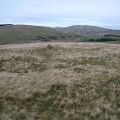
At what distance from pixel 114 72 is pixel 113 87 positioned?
4.95 m

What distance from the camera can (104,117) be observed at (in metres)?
13.0

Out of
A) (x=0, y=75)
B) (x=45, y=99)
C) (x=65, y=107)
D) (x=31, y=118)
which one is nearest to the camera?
(x=31, y=118)

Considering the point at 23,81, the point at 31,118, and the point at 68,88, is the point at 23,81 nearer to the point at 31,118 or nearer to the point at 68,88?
the point at 68,88

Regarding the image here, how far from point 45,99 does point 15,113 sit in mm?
2563

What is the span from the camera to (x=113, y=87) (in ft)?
58.4

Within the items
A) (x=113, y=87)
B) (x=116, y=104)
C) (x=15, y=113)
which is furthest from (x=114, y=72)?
(x=15, y=113)

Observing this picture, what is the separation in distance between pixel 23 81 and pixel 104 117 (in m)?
8.39

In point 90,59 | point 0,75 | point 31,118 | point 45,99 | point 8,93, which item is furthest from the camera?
point 90,59

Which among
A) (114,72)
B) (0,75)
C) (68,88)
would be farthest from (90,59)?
(68,88)

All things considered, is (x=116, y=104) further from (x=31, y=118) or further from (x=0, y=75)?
(x=0, y=75)

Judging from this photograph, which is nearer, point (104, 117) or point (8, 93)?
point (104, 117)

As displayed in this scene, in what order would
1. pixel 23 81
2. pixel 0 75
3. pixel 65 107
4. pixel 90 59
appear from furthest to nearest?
pixel 90 59
pixel 0 75
pixel 23 81
pixel 65 107

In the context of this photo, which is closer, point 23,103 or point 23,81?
point 23,103

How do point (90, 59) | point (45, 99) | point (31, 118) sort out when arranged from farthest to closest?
1. point (90, 59)
2. point (45, 99)
3. point (31, 118)
